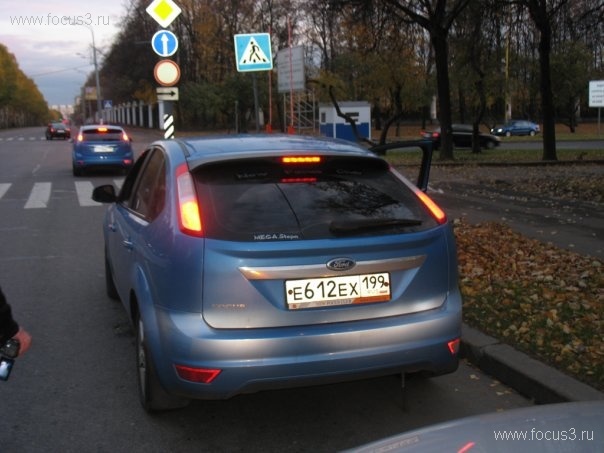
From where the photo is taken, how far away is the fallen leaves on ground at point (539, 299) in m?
4.40

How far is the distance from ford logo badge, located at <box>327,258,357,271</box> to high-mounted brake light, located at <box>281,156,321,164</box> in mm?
663

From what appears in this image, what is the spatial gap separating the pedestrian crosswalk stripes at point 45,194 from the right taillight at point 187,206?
1040 cm

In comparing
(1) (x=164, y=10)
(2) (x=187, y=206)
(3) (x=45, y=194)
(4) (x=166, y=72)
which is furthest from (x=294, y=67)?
(2) (x=187, y=206)

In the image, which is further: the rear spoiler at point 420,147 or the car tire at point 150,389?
the rear spoiler at point 420,147

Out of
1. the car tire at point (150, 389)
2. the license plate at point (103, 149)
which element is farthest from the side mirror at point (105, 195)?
the license plate at point (103, 149)

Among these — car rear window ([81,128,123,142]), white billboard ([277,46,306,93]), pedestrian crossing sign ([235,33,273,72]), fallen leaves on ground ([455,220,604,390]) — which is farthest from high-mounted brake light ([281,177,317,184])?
white billboard ([277,46,306,93])

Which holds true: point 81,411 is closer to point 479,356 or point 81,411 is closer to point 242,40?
point 479,356

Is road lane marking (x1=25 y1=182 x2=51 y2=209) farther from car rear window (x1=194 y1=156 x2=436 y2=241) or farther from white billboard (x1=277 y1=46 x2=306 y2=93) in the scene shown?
white billboard (x1=277 y1=46 x2=306 y2=93)

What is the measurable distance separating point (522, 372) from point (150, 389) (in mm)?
2287

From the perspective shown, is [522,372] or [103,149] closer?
[522,372]

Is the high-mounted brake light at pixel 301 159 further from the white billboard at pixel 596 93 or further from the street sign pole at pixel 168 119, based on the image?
the white billboard at pixel 596 93

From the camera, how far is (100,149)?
19.5m

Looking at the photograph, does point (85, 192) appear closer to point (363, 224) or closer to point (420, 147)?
point (420, 147)

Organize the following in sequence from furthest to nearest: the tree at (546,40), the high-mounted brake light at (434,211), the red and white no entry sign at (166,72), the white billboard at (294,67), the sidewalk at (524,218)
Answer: the white billboard at (294,67)
the tree at (546,40)
the red and white no entry sign at (166,72)
the sidewalk at (524,218)
the high-mounted brake light at (434,211)
